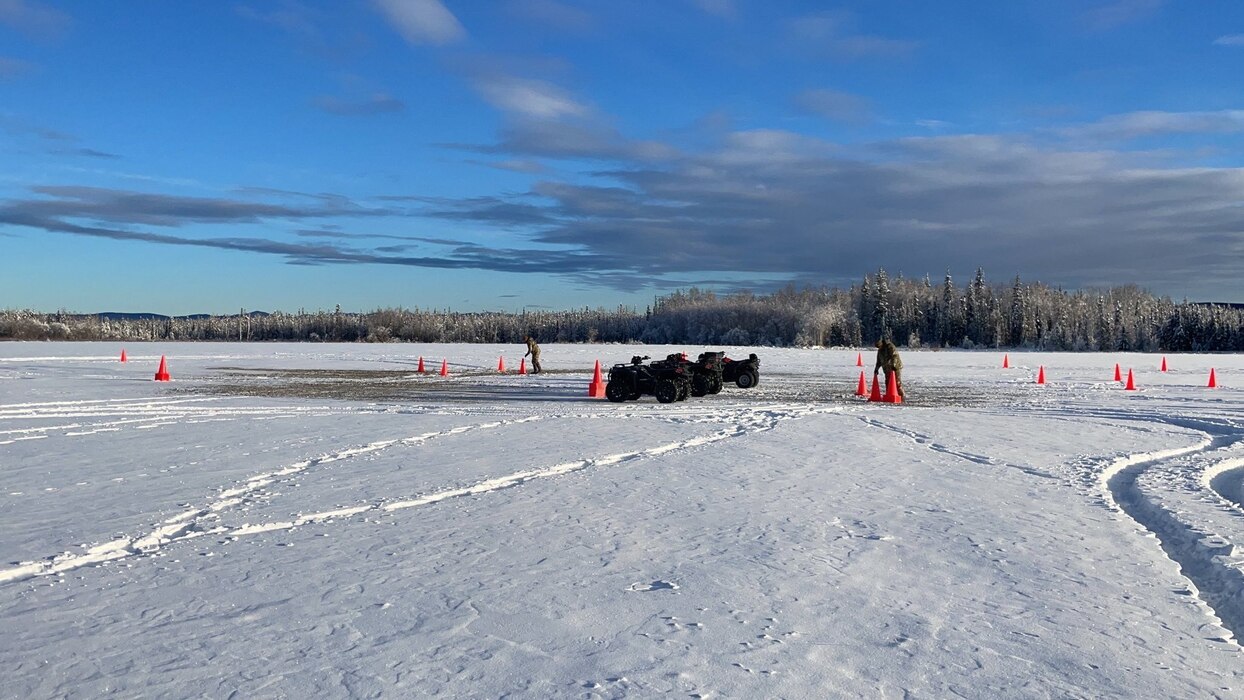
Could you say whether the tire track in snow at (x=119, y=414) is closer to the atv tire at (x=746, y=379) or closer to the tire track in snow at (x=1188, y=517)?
the atv tire at (x=746, y=379)

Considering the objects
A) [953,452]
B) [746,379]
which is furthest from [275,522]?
[746,379]

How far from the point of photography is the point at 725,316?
138 meters

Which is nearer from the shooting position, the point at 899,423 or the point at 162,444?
the point at 162,444

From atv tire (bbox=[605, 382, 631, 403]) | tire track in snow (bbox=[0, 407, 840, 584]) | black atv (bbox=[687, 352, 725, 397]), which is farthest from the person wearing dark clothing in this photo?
tire track in snow (bbox=[0, 407, 840, 584])

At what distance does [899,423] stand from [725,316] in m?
122

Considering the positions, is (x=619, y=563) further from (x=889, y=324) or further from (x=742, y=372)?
(x=889, y=324)

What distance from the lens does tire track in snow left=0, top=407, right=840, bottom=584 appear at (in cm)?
659

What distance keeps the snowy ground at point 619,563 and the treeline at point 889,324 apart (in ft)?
305

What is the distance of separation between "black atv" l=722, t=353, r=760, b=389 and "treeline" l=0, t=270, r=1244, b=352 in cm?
7991

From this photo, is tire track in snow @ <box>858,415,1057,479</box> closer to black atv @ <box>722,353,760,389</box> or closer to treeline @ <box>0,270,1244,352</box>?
black atv @ <box>722,353,760,389</box>

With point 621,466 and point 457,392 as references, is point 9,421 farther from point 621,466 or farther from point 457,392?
point 621,466

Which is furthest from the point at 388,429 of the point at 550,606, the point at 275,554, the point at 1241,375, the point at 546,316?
the point at 546,316

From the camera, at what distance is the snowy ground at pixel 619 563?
4586 mm

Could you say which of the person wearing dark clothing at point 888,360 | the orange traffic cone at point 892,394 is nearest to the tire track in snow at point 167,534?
the orange traffic cone at point 892,394
